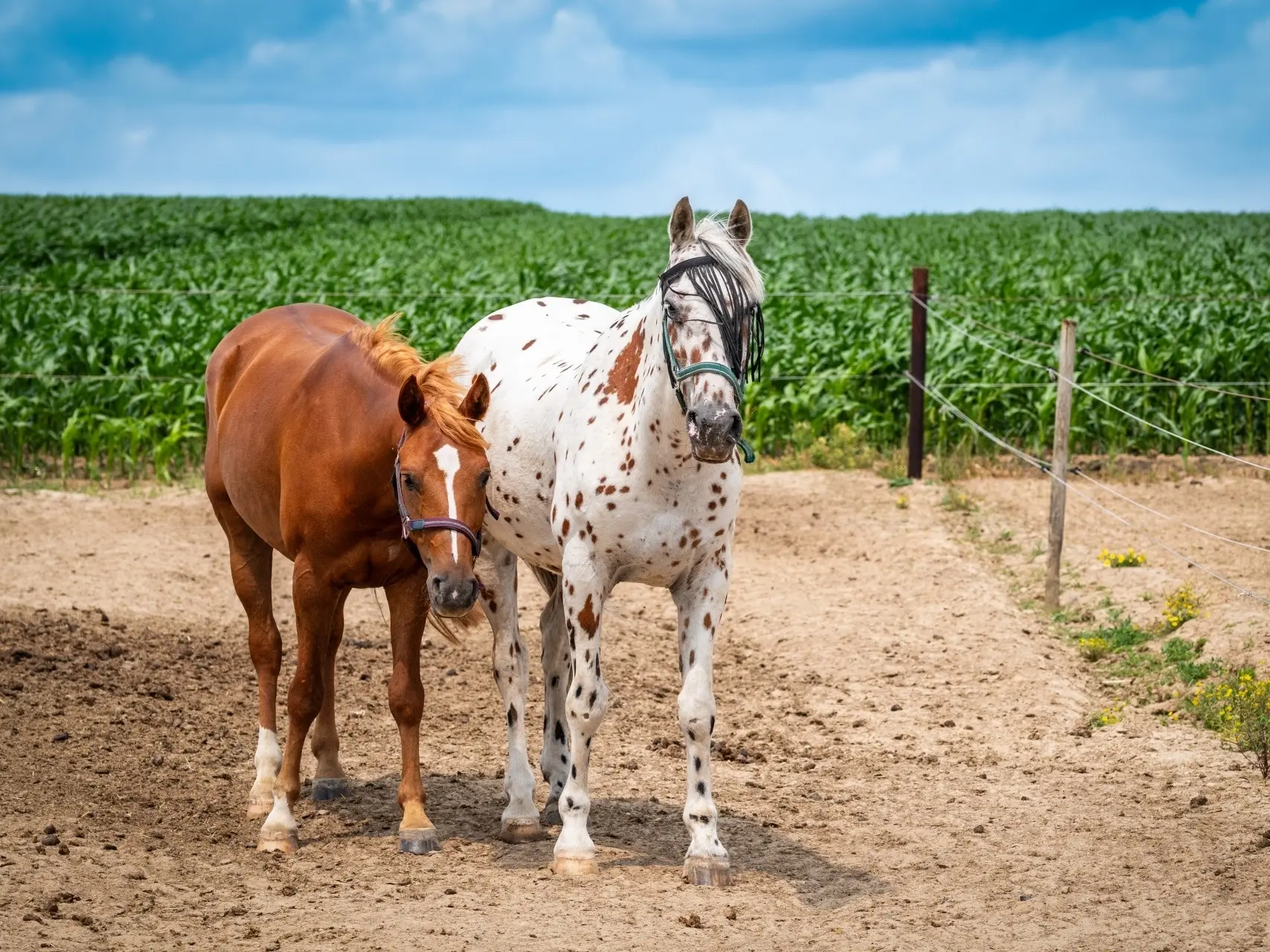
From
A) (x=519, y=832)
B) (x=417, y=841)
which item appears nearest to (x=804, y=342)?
(x=519, y=832)

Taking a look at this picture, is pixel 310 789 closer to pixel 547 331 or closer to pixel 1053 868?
pixel 547 331

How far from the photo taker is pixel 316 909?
4602 millimetres

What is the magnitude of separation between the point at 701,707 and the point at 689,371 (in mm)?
1281

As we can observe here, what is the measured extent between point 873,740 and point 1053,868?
1984 mm

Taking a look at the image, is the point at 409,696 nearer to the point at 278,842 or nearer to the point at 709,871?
the point at 278,842

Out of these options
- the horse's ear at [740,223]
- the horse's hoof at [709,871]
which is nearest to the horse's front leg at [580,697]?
the horse's hoof at [709,871]

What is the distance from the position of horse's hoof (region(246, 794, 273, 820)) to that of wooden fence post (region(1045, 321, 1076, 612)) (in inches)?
219

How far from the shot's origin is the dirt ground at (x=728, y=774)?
14.8 feet

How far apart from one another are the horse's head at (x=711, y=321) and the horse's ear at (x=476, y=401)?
70 centimetres

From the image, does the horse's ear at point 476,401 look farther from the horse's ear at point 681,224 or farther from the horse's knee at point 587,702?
the horse's knee at point 587,702

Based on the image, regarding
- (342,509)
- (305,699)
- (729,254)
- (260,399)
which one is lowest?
(305,699)

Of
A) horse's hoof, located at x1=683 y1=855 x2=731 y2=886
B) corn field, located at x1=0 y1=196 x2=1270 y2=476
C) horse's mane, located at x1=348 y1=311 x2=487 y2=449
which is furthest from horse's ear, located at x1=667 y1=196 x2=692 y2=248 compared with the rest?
corn field, located at x1=0 y1=196 x2=1270 y2=476

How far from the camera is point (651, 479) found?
4.84m

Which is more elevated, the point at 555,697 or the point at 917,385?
the point at 917,385
